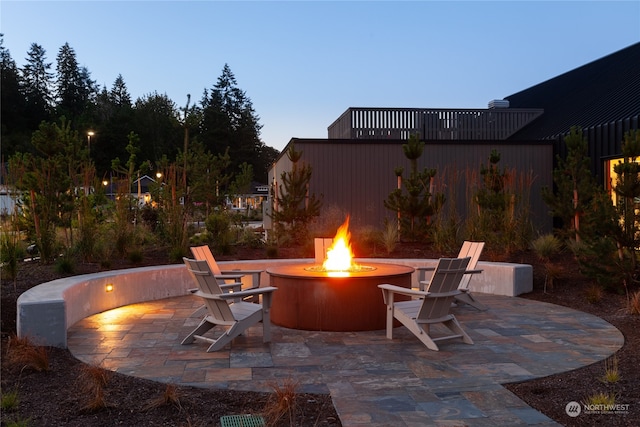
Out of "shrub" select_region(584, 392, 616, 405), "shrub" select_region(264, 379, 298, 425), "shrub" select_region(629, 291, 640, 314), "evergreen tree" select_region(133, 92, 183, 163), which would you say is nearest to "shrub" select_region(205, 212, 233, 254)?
"shrub" select_region(629, 291, 640, 314)

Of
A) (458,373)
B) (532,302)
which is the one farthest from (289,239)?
(458,373)

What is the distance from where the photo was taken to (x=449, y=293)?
Result: 17.5 feet

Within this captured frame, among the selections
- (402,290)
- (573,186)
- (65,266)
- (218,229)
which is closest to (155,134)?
(218,229)

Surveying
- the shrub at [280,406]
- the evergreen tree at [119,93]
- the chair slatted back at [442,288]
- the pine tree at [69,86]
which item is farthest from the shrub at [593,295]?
the evergreen tree at [119,93]

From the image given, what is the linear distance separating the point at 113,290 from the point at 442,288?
4.32 meters

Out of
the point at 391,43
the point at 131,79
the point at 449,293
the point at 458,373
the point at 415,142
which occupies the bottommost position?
the point at 458,373

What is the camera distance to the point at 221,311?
5.30 meters

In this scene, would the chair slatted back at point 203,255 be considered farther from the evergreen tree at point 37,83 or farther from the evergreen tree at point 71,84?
the evergreen tree at point 71,84

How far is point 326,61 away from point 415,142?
7.71m

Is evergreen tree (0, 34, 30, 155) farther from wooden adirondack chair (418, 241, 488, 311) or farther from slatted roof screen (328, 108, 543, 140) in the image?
wooden adirondack chair (418, 241, 488, 311)

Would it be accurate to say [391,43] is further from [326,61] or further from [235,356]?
[235,356]

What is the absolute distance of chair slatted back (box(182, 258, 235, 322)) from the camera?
5.21 m

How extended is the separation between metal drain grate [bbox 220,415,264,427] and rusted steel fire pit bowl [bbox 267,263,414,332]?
2.70m

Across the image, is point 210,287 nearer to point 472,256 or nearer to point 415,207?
point 472,256
